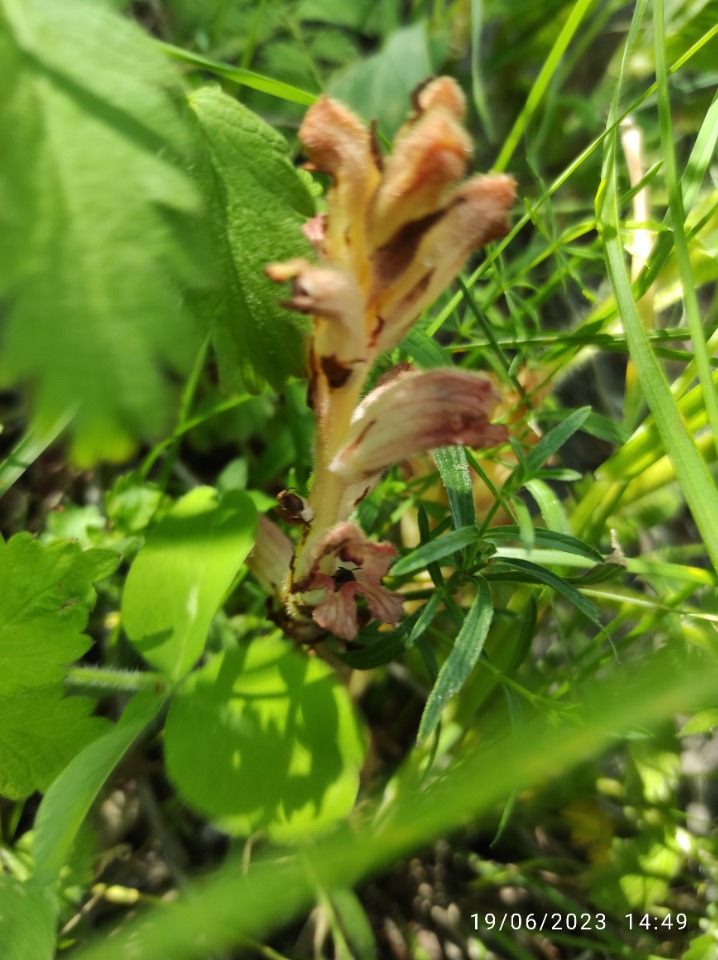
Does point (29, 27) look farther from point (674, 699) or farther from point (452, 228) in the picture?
point (674, 699)

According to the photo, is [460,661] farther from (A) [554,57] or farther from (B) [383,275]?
(A) [554,57]

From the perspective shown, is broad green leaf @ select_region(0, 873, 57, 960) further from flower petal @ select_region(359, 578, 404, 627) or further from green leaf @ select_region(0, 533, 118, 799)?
flower petal @ select_region(359, 578, 404, 627)

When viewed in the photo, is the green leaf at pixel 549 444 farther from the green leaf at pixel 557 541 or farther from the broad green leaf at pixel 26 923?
the broad green leaf at pixel 26 923

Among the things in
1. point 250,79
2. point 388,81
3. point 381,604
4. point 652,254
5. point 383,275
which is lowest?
point 381,604

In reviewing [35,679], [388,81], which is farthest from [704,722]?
[388,81]

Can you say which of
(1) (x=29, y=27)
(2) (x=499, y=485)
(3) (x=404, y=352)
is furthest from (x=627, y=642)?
(1) (x=29, y=27)
